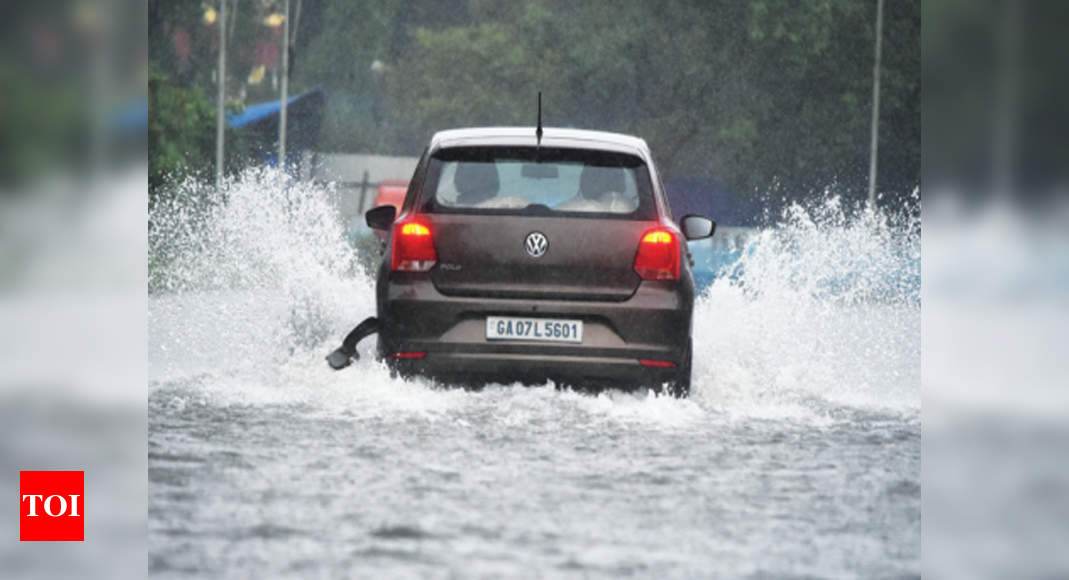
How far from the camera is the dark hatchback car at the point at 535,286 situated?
29.0 ft

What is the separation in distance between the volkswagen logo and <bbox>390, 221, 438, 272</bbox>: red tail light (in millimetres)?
487

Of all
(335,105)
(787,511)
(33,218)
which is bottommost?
(787,511)

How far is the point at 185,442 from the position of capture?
8172 millimetres

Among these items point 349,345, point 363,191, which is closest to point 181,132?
point 363,191

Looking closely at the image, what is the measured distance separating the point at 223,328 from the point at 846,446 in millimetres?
8824

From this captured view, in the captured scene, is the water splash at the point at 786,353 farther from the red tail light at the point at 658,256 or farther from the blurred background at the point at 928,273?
the blurred background at the point at 928,273

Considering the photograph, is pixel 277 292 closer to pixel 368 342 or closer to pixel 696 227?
pixel 368 342

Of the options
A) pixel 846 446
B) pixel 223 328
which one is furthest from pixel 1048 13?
pixel 223 328

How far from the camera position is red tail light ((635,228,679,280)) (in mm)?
8930

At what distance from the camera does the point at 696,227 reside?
9961mm

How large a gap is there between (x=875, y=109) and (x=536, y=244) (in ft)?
111

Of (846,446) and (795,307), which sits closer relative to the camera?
(846,446)

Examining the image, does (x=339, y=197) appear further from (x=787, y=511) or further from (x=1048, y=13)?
(x=1048, y=13)

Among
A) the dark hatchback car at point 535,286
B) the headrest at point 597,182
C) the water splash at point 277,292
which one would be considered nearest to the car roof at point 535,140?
the dark hatchback car at point 535,286
